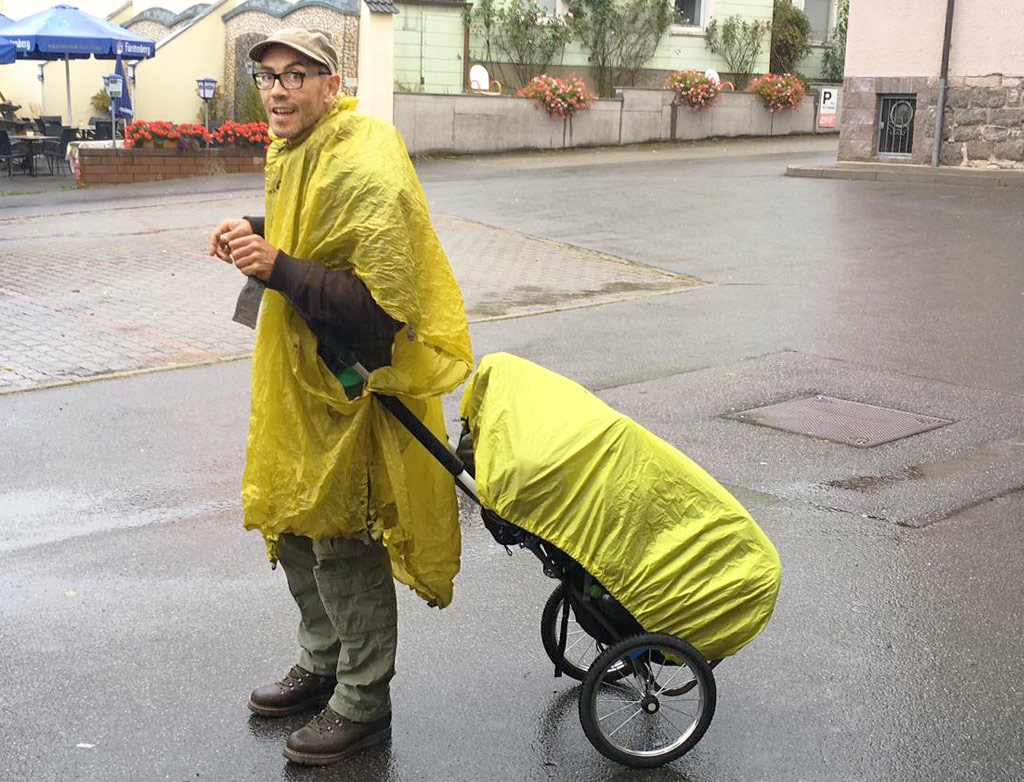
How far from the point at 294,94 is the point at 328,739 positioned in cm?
174

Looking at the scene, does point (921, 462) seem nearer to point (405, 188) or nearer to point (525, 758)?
point (525, 758)

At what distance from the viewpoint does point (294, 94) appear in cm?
341

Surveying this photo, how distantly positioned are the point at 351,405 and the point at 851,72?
18830mm

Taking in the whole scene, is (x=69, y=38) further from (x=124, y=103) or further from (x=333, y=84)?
(x=333, y=84)

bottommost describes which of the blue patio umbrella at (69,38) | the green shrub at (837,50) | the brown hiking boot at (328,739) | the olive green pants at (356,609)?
the brown hiking boot at (328,739)

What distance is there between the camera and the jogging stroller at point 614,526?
11.2 ft

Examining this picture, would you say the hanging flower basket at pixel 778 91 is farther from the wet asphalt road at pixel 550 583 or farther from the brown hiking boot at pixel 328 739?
the brown hiking boot at pixel 328 739

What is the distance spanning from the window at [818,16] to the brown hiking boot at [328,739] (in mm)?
31474

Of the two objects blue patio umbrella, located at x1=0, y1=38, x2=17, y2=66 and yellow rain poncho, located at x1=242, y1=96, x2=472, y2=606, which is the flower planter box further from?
yellow rain poncho, located at x1=242, y1=96, x2=472, y2=606

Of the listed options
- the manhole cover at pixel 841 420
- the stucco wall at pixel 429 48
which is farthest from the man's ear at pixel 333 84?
the stucco wall at pixel 429 48

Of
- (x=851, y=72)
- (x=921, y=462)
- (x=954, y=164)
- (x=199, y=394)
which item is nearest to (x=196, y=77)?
(x=851, y=72)

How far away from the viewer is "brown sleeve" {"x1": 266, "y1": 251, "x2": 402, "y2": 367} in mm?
3273

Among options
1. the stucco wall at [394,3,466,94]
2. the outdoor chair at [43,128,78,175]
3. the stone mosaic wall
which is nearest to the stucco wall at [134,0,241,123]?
the stone mosaic wall

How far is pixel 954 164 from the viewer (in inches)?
782
